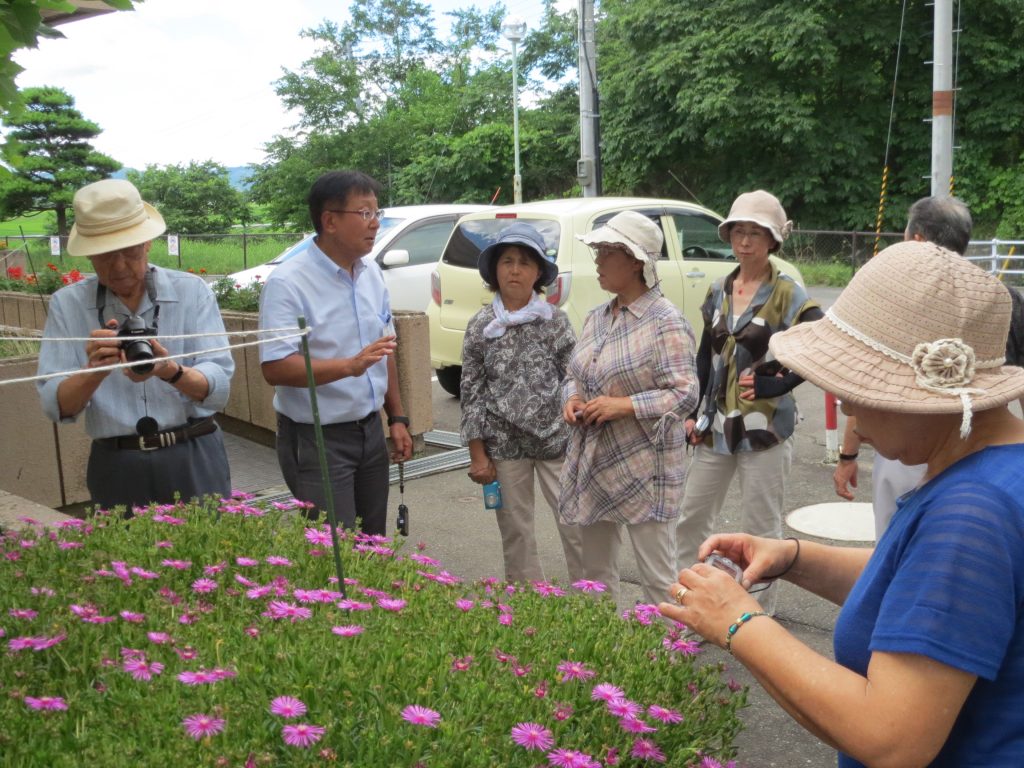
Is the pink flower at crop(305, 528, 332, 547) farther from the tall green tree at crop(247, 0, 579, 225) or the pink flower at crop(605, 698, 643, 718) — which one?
the tall green tree at crop(247, 0, 579, 225)

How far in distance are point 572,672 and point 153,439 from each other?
2173 mm

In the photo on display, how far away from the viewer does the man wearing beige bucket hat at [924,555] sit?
1550 millimetres

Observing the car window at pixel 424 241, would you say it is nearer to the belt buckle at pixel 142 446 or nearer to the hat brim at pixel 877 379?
the belt buckle at pixel 142 446

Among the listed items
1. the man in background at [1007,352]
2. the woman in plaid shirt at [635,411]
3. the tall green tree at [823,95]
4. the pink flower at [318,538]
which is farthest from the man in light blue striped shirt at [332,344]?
the tall green tree at [823,95]

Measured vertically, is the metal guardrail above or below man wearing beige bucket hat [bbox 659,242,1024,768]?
below

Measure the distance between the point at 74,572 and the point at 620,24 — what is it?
3530cm

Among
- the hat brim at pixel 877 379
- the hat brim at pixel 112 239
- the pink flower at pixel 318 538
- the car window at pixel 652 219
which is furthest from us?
the car window at pixel 652 219

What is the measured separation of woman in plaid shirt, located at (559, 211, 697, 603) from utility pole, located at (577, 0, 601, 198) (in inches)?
609

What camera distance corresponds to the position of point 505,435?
4742mm

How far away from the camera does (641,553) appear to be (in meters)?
4.45

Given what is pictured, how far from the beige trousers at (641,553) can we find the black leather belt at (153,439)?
64.5 inches

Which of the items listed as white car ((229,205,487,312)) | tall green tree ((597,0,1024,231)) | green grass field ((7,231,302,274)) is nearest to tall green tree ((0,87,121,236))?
green grass field ((7,231,302,274))

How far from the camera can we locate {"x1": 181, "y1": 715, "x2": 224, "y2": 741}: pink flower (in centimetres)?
180

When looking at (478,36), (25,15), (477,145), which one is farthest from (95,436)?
(478,36)
